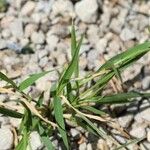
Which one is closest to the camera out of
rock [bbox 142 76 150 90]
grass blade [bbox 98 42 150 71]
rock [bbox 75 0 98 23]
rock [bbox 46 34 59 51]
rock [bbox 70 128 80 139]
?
grass blade [bbox 98 42 150 71]

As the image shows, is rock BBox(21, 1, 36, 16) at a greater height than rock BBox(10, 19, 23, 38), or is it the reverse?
rock BBox(21, 1, 36, 16)

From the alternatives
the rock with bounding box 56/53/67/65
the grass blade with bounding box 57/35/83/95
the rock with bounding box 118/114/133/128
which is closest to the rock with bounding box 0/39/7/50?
the rock with bounding box 56/53/67/65

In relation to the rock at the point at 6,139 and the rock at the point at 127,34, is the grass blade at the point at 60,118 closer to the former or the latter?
the rock at the point at 6,139

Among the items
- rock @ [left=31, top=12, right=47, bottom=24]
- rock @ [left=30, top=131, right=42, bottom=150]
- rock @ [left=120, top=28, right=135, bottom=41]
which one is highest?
rock @ [left=31, top=12, right=47, bottom=24]

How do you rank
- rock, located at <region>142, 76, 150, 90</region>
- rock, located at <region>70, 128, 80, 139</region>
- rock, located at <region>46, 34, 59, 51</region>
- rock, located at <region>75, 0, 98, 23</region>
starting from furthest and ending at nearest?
rock, located at <region>75, 0, 98, 23</region>
rock, located at <region>46, 34, 59, 51</region>
rock, located at <region>142, 76, 150, 90</region>
rock, located at <region>70, 128, 80, 139</region>

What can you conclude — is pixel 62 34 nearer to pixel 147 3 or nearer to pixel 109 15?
pixel 109 15

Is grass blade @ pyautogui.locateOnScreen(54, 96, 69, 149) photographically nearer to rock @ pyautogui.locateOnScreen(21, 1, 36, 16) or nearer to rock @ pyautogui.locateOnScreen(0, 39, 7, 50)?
rock @ pyautogui.locateOnScreen(0, 39, 7, 50)

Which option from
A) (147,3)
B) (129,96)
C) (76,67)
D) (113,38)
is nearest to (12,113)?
(76,67)
